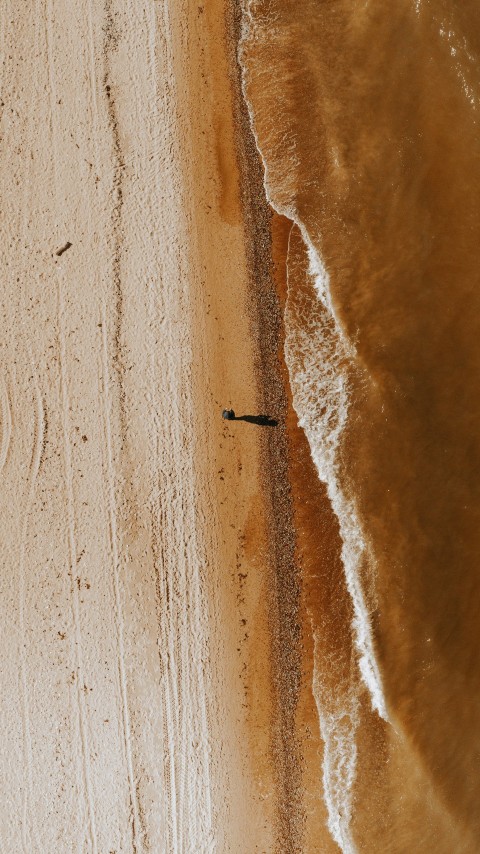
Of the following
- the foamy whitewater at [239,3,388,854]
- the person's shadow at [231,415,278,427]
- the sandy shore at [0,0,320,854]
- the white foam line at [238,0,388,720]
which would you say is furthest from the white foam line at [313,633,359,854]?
the person's shadow at [231,415,278,427]

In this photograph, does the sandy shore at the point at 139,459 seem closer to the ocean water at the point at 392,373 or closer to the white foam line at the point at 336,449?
the white foam line at the point at 336,449

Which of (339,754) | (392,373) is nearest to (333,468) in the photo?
(392,373)

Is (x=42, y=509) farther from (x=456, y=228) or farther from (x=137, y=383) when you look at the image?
(x=456, y=228)

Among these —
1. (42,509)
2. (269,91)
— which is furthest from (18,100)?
(42,509)

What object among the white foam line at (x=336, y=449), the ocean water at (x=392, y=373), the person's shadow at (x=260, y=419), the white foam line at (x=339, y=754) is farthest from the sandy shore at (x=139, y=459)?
the ocean water at (x=392, y=373)

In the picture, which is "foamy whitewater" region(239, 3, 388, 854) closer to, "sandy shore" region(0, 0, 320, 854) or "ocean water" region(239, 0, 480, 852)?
"ocean water" region(239, 0, 480, 852)

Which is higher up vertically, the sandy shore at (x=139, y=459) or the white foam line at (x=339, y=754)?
the sandy shore at (x=139, y=459)
